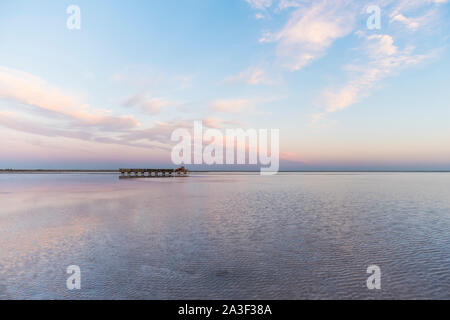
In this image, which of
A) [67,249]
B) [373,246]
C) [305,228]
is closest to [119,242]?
[67,249]

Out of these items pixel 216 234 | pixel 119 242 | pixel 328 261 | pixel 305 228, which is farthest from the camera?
pixel 305 228

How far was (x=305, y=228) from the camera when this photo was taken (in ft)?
40.7

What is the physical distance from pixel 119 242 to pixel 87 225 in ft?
13.5

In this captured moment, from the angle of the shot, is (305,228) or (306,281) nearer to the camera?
(306,281)

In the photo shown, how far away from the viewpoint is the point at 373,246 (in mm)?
9609

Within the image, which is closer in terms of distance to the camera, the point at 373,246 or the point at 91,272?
the point at 91,272

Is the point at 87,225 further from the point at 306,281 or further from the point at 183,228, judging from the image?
the point at 306,281

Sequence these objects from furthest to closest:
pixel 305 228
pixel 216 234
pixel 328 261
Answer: pixel 305 228 < pixel 216 234 < pixel 328 261
